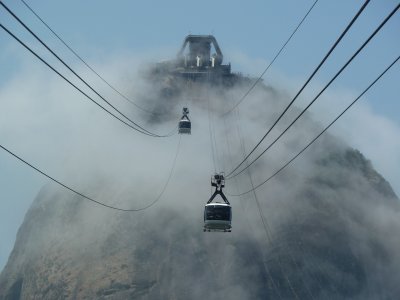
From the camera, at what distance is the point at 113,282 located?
110 meters

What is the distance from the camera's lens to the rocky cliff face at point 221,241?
370ft

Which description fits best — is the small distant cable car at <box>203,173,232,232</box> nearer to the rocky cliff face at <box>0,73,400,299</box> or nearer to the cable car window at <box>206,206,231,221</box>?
the cable car window at <box>206,206,231,221</box>

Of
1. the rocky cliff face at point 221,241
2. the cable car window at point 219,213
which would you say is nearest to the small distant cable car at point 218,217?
the cable car window at point 219,213

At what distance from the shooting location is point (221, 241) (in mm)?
121312

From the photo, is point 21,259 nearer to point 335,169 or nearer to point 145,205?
point 145,205

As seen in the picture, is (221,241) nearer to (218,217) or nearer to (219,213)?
(219,213)

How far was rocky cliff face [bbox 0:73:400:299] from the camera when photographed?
370 ft

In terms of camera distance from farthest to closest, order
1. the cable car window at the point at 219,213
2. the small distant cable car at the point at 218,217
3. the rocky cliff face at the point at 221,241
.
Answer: the rocky cliff face at the point at 221,241
the cable car window at the point at 219,213
the small distant cable car at the point at 218,217

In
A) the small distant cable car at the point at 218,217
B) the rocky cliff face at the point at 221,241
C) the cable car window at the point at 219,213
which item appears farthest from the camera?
the rocky cliff face at the point at 221,241

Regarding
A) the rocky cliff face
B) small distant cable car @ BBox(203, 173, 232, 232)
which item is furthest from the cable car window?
the rocky cliff face

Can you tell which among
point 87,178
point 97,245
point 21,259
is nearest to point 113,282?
point 97,245

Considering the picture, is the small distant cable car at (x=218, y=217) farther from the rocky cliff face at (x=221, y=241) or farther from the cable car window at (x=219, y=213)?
the rocky cliff face at (x=221, y=241)

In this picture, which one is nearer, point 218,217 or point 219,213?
point 218,217

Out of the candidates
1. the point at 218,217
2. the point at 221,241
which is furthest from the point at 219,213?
the point at 221,241
